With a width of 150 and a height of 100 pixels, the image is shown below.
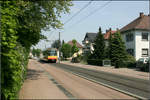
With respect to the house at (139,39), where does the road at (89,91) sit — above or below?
below

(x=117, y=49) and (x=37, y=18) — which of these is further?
(x=117, y=49)

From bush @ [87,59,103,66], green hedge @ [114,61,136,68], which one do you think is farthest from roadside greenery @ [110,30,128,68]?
green hedge @ [114,61,136,68]

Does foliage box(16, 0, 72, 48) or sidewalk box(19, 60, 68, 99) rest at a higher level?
foliage box(16, 0, 72, 48)

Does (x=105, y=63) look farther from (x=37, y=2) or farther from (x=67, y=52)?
(x=67, y=52)

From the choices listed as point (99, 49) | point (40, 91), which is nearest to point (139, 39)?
point (99, 49)

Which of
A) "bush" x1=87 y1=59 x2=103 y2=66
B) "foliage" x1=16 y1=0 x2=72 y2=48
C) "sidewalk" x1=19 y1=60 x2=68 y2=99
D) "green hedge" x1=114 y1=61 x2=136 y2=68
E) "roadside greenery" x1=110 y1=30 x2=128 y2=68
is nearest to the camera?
"sidewalk" x1=19 y1=60 x2=68 y2=99

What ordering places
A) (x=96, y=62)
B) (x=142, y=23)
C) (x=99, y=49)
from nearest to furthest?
(x=96, y=62) < (x=142, y=23) < (x=99, y=49)

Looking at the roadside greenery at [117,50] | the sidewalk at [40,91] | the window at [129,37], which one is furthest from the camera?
the window at [129,37]

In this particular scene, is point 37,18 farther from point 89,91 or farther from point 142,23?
point 142,23

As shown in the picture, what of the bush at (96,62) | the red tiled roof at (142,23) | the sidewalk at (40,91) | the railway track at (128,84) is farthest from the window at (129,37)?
the sidewalk at (40,91)

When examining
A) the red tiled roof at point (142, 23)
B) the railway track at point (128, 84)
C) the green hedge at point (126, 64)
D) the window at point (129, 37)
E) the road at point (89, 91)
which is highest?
the red tiled roof at point (142, 23)

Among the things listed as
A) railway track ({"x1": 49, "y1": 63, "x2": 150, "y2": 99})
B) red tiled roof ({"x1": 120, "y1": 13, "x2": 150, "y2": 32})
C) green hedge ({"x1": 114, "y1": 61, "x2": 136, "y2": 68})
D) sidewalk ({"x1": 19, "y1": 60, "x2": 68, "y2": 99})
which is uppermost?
red tiled roof ({"x1": 120, "y1": 13, "x2": 150, "y2": 32})

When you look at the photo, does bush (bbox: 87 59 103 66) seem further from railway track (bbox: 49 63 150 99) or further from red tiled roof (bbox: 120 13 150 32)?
railway track (bbox: 49 63 150 99)

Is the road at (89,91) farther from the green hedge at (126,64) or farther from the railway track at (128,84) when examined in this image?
the green hedge at (126,64)
